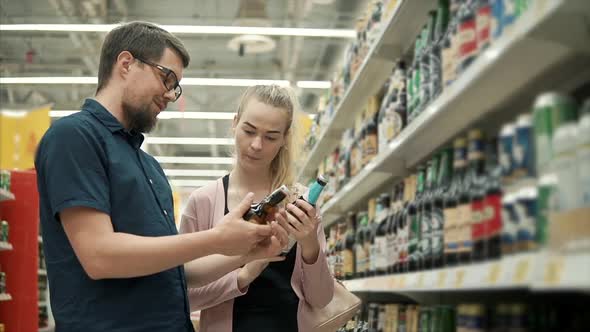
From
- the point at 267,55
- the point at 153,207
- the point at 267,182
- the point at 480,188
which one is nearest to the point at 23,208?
the point at 267,182

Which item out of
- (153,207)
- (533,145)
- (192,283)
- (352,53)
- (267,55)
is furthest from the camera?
(267,55)

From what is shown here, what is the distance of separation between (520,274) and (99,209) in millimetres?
1172

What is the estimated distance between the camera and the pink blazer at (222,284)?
106 inches

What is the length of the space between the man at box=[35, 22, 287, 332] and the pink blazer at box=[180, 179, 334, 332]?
0.26 meters

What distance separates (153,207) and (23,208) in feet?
17.5

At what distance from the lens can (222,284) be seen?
8.80 ft

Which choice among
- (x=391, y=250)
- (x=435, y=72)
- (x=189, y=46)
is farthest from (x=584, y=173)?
(x=189, y=46)

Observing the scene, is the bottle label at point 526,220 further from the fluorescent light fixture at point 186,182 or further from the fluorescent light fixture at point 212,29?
the fluorescent light fixture at point 186,182

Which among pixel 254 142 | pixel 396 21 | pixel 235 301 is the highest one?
pixel 396 21

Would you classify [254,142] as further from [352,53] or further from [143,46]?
[352,53]

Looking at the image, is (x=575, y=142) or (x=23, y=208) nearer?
(x=575, y=142)

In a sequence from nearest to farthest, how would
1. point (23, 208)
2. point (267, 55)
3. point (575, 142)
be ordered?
point (575, 142), point (23, 208), point (267, 55)

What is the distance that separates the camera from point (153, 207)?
2299mm

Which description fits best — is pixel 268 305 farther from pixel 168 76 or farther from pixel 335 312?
pixel 168 76
